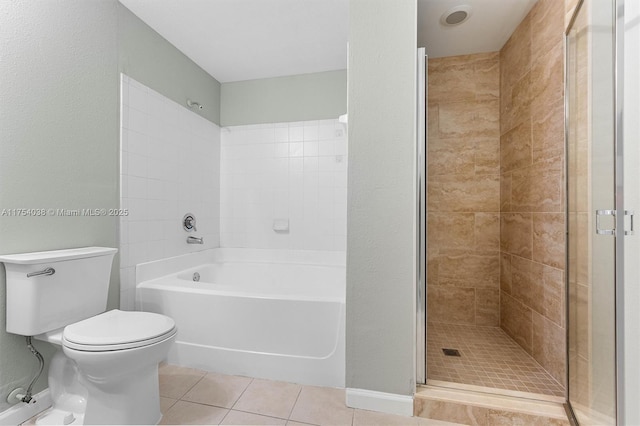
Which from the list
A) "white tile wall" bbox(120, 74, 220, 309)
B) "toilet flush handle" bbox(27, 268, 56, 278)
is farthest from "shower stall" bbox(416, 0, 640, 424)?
"white tile wall" bbox(120, 74, 220, 309)

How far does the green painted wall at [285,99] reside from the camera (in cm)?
265

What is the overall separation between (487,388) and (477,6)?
2242 mm

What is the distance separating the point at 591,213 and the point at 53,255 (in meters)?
2.31

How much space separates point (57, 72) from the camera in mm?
1459

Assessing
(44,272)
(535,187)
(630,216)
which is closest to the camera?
(630,216)

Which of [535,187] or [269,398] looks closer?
[269,398]

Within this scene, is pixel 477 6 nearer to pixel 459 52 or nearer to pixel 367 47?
pixel 459 52

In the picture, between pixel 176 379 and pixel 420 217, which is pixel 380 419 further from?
pixel 176 379

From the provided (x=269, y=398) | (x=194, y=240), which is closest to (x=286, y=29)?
(x=194, y=240)

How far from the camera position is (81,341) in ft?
3.72

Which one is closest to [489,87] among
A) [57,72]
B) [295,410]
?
[295,410]

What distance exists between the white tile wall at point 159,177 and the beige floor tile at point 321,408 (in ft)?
4.34

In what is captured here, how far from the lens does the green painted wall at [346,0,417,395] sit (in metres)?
1.35

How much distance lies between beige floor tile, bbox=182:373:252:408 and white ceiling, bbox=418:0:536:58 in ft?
8.36
